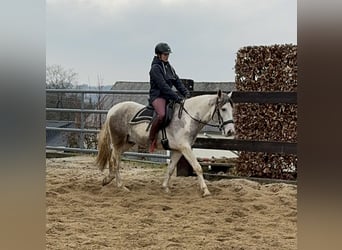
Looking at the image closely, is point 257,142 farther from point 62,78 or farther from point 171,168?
point 62,78

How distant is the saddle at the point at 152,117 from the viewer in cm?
507

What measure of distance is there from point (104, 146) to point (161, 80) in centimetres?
111

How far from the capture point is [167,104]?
5.08 m

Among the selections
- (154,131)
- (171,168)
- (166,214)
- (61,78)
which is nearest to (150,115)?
(154,131)

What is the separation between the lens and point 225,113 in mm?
4859

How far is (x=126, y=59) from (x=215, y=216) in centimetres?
596

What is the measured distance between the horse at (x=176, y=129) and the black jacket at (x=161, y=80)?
0.19 metres

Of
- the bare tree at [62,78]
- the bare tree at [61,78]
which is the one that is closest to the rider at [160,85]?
the bare tree at [61,78]

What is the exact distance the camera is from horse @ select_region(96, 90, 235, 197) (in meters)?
4.89

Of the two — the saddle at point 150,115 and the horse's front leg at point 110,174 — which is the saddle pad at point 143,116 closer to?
the saddle at point 150,115
